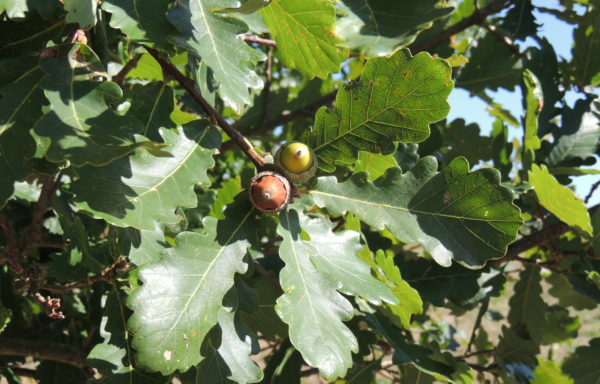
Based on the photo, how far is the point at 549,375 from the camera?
2.09 meters

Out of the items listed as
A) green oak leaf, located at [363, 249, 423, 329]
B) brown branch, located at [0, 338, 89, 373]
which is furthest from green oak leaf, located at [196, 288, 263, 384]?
brown branch, located at [0, 338, 89, 373]

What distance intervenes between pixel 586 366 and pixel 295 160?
1.50 meters

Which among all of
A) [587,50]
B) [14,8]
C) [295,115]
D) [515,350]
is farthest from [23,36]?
[515,350]

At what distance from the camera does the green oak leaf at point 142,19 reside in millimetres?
1018

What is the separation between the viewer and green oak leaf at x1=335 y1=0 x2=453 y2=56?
765 millimetres

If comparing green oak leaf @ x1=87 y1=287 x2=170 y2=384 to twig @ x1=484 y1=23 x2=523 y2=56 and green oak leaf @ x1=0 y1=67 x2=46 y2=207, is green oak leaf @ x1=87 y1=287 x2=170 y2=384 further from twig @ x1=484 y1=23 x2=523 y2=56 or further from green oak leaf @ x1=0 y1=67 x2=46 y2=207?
twig @ x1=484 y1=23 x2=523 y2=56

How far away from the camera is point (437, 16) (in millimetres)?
807

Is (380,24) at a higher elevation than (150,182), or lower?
higher

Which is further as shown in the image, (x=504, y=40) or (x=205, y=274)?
(x=504, y=40)

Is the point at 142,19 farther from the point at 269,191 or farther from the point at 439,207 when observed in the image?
the point at 439,207

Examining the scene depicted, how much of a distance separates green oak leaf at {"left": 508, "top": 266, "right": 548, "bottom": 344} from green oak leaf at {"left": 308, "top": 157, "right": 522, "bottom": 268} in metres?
1.36

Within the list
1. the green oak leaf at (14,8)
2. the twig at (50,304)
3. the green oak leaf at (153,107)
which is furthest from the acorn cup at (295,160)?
the twig at (50,304)

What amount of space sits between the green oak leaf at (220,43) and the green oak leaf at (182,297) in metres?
0.28

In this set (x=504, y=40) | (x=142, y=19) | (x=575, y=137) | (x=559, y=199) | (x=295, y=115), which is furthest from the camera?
(x=295, y=115)
